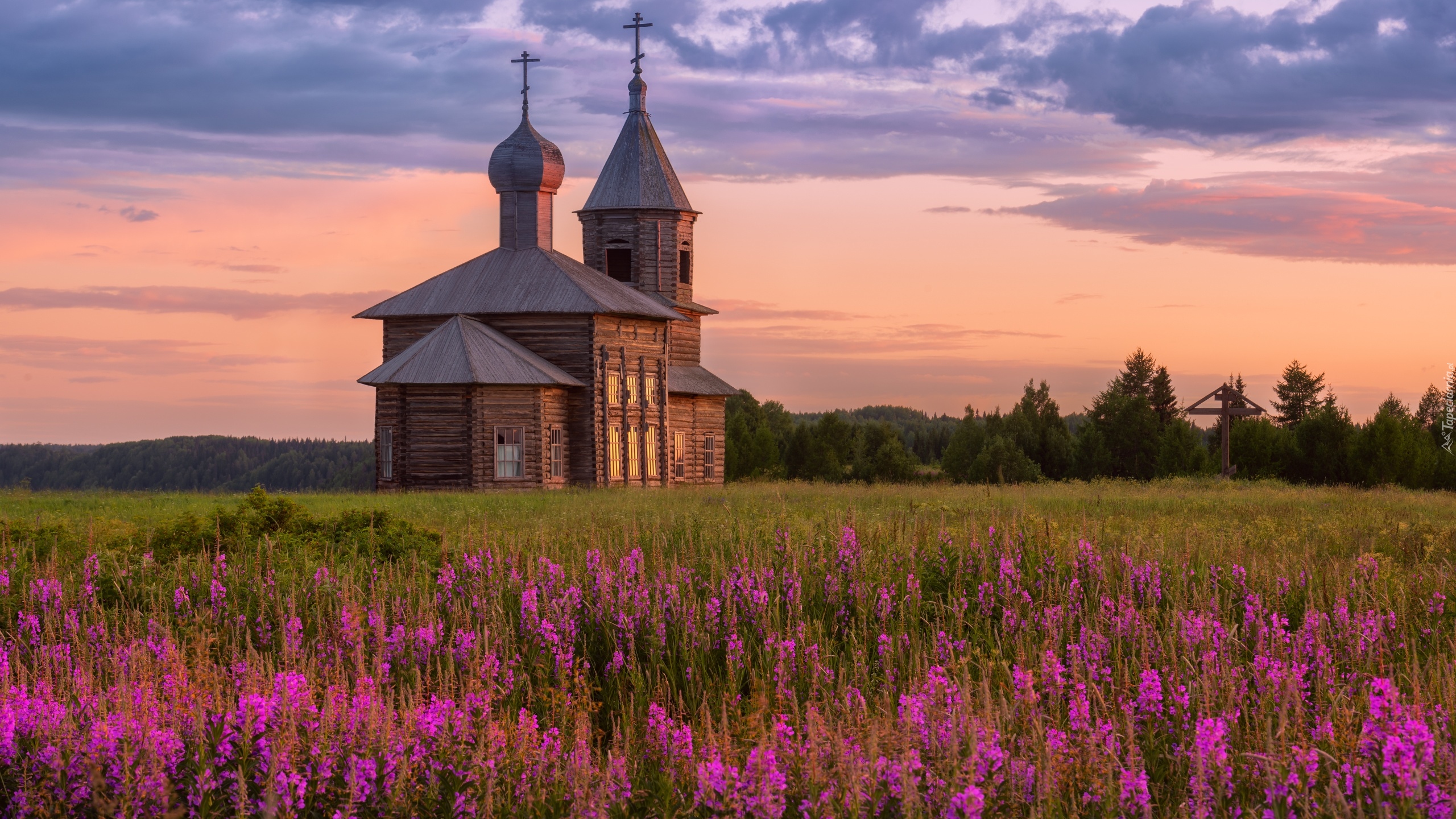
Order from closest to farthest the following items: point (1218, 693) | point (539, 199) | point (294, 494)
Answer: point (1218, 693) < point (294, 494) < point (539, 199)

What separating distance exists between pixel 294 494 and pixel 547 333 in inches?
433

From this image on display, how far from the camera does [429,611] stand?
8430 mm

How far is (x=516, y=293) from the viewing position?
38875mm

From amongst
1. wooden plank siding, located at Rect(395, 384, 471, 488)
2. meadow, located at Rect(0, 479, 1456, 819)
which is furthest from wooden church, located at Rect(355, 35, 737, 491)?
meadow, located at Rect(0, 479, 1456, 819)

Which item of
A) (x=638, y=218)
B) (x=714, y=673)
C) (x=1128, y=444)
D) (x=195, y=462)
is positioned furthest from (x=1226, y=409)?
(x=195, y=462)

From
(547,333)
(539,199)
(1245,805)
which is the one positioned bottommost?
(1245,805)

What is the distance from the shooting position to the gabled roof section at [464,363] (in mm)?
34750

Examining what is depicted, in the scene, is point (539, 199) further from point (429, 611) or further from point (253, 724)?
point (253, 724)

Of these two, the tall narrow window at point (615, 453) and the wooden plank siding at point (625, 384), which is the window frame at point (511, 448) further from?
the tall narrow window at point (615, 453)

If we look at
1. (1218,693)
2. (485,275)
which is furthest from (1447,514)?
(485,275)

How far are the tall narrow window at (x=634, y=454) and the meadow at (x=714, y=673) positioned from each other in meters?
24.8

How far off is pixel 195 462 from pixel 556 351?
67578 mm

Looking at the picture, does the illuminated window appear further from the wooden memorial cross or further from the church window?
the wooden memorial cross

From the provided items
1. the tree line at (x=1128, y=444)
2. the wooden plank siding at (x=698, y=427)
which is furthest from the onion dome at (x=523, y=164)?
the tree line at (x=1128, y=444)
